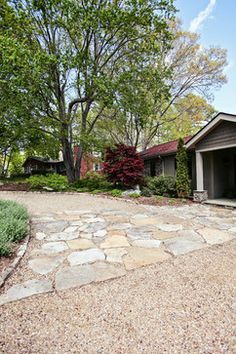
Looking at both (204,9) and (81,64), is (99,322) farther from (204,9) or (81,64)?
(204,9)

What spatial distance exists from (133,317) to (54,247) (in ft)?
7.67

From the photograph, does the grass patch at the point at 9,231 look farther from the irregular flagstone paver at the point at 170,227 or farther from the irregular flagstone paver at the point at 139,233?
the irregular flagstone paver at the point at 170,227

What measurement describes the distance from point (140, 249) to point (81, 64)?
10.0m

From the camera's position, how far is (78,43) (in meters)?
12.8

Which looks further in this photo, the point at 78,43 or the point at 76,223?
the point at 78,43

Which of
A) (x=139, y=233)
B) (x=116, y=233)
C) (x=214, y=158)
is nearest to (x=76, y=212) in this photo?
(x=116, y=233)

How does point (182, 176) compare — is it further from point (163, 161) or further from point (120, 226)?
point (120, 226)

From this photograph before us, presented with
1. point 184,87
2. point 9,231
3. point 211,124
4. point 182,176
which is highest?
point 184,87

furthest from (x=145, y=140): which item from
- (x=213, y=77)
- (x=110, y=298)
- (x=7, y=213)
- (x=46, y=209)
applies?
(x=110, y=298)

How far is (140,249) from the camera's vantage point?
13.4ft

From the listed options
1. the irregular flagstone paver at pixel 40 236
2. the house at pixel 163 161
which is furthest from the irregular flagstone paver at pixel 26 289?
the house at pixel 163 161

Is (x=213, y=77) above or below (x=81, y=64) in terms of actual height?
above

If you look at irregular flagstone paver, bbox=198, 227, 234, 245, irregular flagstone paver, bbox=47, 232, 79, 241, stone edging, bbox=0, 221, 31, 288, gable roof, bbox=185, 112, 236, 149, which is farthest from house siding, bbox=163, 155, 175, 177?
stone edging, bbox=0, 221, 31, 288

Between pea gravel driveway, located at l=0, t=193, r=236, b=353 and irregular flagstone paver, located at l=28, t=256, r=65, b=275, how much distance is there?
0.05ft
